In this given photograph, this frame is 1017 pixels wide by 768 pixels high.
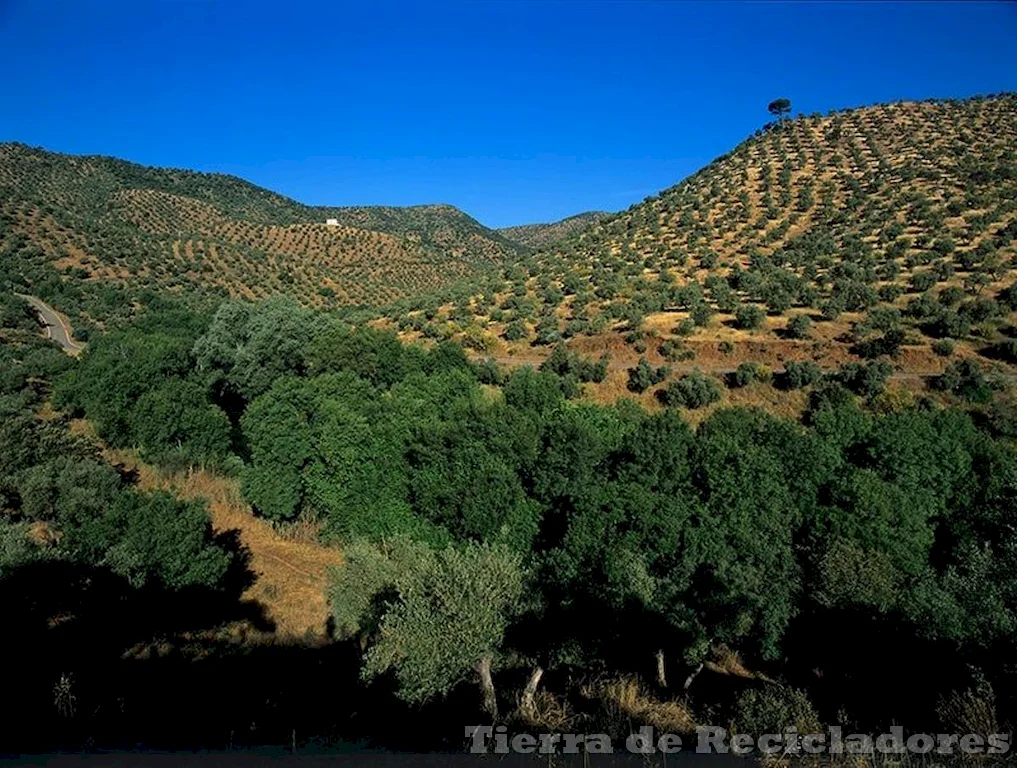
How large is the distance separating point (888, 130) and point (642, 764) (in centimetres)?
9227

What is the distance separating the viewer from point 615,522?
17.8m

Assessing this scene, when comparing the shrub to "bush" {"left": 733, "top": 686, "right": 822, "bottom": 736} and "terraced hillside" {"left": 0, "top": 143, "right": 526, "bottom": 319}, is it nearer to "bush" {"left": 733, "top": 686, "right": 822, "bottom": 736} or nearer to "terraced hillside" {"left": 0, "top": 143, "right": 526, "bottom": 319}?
"terraced hillside" {"left": 0, "top": 143, "right": 526, "bottom": 319}

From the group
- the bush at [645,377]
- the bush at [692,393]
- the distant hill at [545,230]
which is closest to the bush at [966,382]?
the bush at [692,393]

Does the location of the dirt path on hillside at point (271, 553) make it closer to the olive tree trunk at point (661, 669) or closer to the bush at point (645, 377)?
the olive tree trunk at point (661, 669)

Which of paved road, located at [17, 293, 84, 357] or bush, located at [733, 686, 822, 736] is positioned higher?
paved road, located at [17, 293, 84, 357]

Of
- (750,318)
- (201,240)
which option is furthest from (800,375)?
(201,240)

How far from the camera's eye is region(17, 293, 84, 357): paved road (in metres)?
47.5

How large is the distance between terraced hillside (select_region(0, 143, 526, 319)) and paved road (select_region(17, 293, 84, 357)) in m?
9.18

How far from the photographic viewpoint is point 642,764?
4262mm

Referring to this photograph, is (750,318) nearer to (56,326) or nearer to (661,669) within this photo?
(661,669)

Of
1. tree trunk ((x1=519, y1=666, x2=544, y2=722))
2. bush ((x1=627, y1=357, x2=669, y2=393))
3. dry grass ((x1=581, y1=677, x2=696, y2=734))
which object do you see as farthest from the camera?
bush ((x1=627, y1=357, x2=669, y2=393))

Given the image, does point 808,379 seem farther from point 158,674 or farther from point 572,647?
point 158,674

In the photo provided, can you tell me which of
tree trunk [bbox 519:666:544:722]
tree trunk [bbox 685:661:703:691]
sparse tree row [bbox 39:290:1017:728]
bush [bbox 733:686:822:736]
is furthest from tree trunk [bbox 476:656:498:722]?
tree trunk [bbox 685:661:703:691]

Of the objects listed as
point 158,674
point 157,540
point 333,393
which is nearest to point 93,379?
point 333,393
